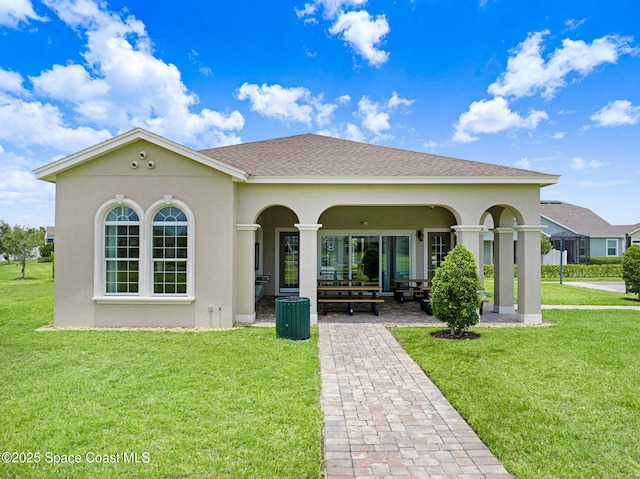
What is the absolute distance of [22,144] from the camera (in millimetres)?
17141

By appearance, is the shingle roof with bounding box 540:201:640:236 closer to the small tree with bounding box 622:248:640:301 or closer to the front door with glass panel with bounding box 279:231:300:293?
the small tree with bounding box 622:248:640:301

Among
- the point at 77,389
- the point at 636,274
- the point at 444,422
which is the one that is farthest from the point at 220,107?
the point at 636,274

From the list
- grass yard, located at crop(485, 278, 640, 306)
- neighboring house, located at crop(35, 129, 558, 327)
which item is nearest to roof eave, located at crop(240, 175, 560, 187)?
neighboring house, located at crop(35, 129, 558, 327)

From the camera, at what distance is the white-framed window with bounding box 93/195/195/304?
33.7ft

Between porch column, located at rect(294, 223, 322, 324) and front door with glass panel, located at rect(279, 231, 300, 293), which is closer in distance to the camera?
porch column, located at rect(294, 223, 322, 324)

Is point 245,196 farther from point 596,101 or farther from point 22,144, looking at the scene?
point 596,101

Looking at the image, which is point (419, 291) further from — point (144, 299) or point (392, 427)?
point (392, 427)

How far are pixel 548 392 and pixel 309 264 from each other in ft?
21.4

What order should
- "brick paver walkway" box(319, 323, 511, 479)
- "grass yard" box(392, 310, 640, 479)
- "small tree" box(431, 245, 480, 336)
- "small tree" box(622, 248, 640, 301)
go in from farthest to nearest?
"small tree" box(622, 248, 640, 301) → "small tree" box(431, 245, 480, 336) → "grass yard" box(392, 310, 640, 479) → "brick paver walkway" box(319, 323, 511, 479)

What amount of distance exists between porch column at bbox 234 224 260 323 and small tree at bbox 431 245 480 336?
197 inches

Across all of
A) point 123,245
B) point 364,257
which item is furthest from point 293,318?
point 364,257

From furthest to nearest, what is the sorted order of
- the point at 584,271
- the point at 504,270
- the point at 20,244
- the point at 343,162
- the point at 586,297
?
the point at 584,271 → the point at 20,244 → the point at 586,297 → the point at 504,270 → the point at 343,162

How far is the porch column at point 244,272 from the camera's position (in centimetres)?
1088

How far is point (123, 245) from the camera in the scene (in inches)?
410
